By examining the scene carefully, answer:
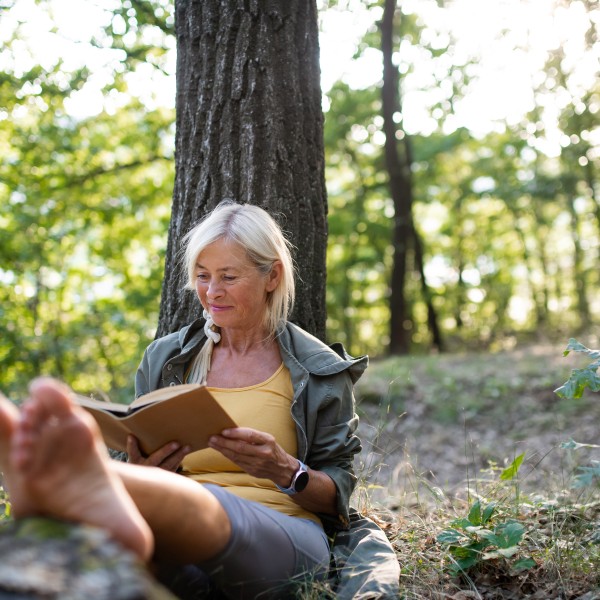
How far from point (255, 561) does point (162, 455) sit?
18.9 inches

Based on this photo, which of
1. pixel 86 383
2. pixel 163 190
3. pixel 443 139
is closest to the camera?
pixel 163 190

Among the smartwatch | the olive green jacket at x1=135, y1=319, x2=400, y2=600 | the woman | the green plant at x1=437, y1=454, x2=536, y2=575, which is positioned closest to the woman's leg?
the woman

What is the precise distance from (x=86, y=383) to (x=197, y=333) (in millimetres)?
10964

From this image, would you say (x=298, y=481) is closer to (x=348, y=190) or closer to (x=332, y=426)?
(x=332, y=426)

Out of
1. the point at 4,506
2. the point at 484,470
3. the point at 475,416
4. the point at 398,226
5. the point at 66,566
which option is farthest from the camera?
the point at 398,226

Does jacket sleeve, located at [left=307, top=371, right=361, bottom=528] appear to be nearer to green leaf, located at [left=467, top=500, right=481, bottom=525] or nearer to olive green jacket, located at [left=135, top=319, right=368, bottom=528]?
olive green jacket, located at [left=135, top=319, right=368, bottom=528]

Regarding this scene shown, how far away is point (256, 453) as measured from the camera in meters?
2.32

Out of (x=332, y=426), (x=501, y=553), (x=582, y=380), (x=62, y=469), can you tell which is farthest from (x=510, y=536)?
(x=62, y=469)

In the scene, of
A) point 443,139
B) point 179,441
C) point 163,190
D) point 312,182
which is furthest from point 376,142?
point 179,441

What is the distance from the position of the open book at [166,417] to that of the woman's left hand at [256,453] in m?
0.04

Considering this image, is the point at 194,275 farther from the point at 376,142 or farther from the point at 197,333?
the point at 376,142

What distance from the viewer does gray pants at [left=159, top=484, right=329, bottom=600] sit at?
208 centimetres

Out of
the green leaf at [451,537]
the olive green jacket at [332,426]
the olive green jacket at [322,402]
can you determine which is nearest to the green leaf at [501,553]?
the green leaf at [451,537]

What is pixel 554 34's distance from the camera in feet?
40.8
